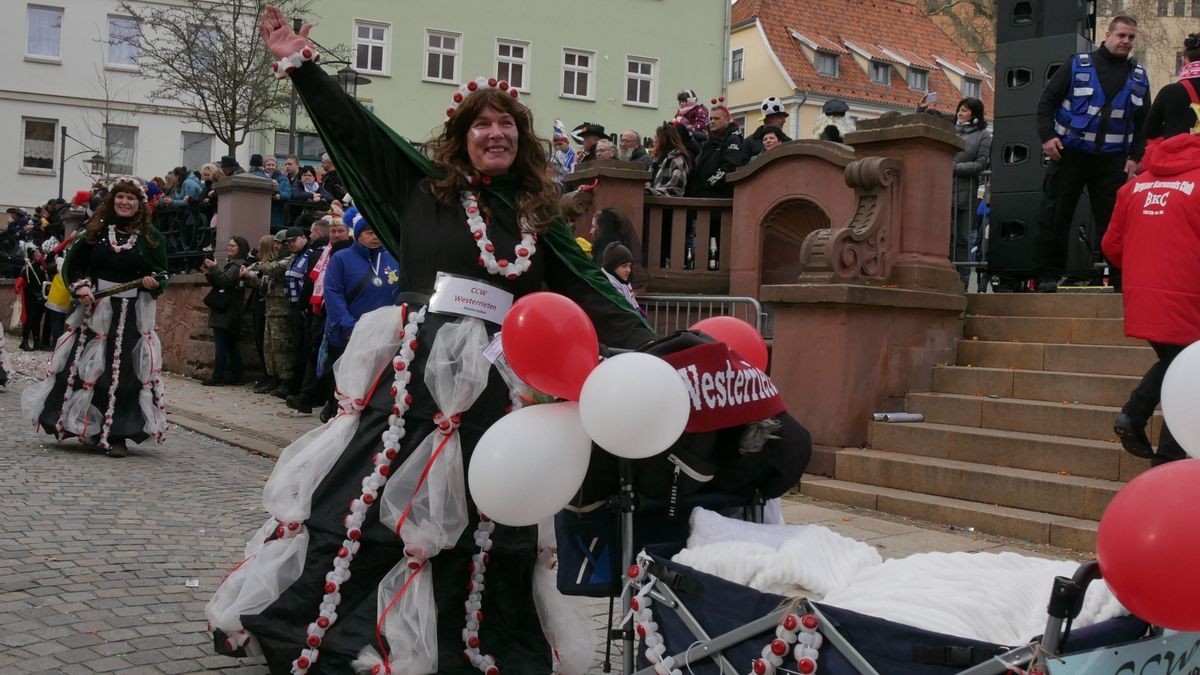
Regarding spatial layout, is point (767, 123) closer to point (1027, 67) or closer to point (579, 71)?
point (1027, 67)

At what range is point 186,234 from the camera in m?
18.9

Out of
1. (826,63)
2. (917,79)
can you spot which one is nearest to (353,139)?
(826,63)

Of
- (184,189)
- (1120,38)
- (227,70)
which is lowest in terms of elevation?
(184,189)

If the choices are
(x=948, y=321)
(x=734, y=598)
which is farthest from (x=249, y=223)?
(x=734, y=598)

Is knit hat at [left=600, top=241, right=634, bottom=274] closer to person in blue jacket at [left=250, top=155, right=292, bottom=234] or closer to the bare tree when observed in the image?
person in blue jacket at [left=250, top=155, right=292, bottom=234]

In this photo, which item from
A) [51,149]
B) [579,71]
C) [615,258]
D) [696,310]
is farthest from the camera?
[51,149]

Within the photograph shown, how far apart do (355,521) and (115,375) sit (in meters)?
6.60

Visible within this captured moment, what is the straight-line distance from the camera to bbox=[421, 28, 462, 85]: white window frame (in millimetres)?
37156

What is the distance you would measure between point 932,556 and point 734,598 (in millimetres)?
482

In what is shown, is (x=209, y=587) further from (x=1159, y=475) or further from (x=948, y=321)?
(x=948, y=321)

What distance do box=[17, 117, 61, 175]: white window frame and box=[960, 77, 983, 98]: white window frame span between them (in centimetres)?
3606

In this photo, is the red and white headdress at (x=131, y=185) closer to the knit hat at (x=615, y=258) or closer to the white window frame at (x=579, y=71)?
the knit hat at (x=615, y=258)

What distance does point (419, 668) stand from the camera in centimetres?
364

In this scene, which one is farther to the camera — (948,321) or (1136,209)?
(948,321)
